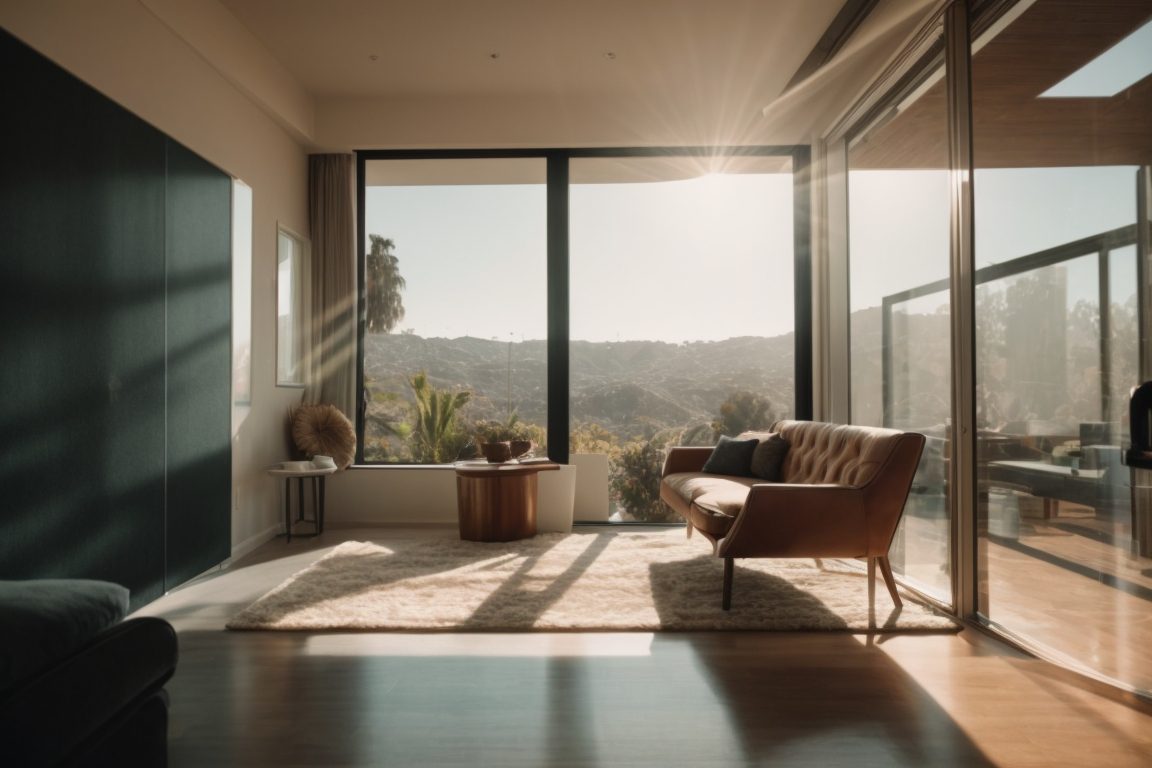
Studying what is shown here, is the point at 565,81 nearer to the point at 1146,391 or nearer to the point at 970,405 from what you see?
the point at 970,405

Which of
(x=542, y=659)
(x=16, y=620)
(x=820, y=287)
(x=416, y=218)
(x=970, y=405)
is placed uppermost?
(x=416, y=218)

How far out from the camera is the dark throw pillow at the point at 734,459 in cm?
471

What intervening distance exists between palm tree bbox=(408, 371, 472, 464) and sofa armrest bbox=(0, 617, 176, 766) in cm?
439

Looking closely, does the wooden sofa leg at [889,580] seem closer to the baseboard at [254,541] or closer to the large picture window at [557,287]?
the large picture window at [557,287]

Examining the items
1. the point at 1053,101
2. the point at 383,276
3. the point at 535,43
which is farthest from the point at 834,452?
the point at 383,276

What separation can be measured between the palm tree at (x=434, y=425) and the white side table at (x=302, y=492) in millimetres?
775

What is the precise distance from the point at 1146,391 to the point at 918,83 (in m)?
3.45

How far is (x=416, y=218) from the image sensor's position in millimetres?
6066

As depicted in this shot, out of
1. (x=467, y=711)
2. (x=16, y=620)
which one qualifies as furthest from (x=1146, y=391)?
(x=467, y=711)

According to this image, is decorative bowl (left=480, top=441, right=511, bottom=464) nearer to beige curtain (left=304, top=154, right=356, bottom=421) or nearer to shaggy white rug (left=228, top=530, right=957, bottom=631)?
shaggy white rug (left=228, top=530, right=957, bottom=631)

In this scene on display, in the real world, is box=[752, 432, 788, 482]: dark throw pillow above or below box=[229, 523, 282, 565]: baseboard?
→ above

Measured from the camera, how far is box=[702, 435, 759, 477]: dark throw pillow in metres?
4.71

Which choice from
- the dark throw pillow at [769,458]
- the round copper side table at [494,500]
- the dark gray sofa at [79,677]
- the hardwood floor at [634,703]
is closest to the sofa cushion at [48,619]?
the dark gray sofa at [79,677]

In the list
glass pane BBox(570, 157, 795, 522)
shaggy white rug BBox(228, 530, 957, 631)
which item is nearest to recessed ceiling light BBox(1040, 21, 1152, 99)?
shaggy white rug BBox(228, 530, 957, 631)
